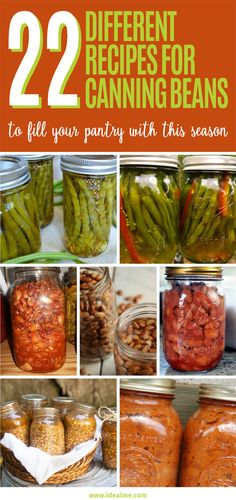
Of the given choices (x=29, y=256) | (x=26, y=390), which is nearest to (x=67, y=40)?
(x=29, y=256)

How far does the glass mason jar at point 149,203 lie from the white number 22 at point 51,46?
0.88ft

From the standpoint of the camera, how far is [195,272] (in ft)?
5.74

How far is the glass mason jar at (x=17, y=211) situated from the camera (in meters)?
1.70

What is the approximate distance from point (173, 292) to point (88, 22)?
31.7 inches

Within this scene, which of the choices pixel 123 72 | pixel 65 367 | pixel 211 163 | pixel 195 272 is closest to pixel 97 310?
pixel 65 367

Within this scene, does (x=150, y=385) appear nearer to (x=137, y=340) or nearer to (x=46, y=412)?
(x=137, y=340)

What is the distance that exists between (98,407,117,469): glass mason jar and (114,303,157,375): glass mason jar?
0.48 feet

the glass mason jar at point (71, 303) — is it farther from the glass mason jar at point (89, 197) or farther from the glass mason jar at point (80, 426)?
the glass mason jar at point (80, 426)

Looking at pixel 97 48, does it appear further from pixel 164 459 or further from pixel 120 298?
pixel 164 459

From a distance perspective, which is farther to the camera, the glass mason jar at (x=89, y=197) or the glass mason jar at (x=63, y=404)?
the glass mason jar at (x=63, y=404)

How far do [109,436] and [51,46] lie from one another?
1.15 meters

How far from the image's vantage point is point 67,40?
1.72m

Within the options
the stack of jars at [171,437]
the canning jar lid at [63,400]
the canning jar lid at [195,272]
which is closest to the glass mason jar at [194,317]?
the canning jar lid at [195,272]

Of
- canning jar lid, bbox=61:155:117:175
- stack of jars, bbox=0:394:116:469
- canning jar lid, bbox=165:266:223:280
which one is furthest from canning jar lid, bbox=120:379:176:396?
canning jar lid, bbox=61:155:117:175
